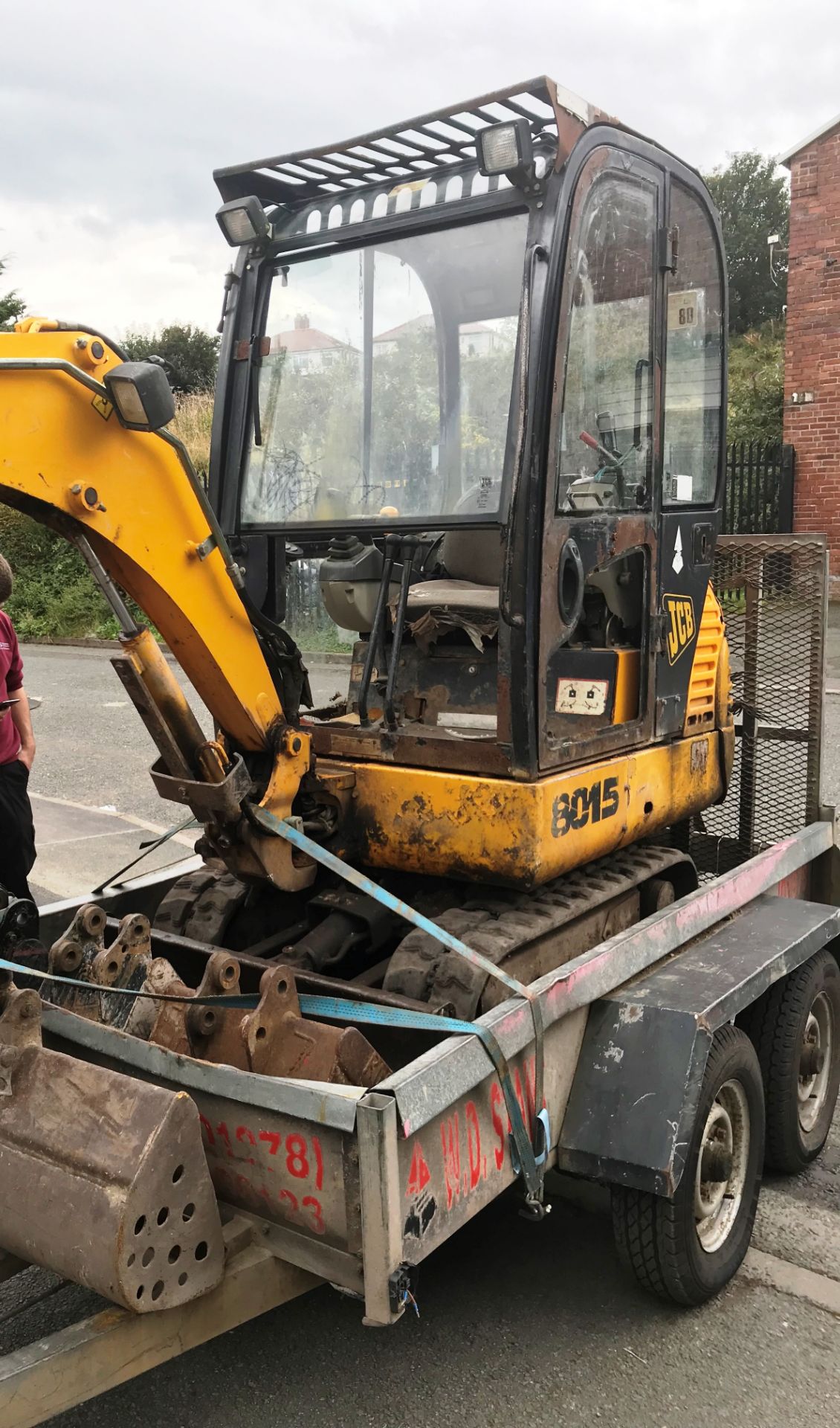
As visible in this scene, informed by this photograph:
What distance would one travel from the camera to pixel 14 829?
4.46m

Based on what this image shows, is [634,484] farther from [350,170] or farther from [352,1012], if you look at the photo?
[352,1012]

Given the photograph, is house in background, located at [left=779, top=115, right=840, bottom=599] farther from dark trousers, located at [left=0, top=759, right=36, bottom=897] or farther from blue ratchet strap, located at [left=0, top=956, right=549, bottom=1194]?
blue ratchet strap, located at [left=0, top=956, right=549, bottom=1194]

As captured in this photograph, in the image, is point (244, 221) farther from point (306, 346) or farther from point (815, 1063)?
point (815, 1063)

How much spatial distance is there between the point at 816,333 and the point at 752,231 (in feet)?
55.0

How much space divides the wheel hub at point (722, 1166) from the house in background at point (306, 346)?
2639mm

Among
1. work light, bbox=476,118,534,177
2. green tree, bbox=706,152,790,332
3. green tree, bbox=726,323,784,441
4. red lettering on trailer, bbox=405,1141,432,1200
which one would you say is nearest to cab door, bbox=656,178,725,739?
work light, bbox=476,118,534,177

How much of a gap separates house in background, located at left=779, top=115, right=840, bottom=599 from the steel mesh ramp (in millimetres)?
12065

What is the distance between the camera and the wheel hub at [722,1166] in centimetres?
331

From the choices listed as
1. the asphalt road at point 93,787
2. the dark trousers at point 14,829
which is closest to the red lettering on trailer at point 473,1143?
the dark trousers at point 14,829

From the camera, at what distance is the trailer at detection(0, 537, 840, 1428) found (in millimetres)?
2385

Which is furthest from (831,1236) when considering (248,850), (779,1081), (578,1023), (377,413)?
(377,413)

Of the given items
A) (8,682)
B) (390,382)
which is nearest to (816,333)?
(390,382)

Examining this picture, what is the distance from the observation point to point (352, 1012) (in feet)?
9.48

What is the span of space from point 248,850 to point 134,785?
625cm
